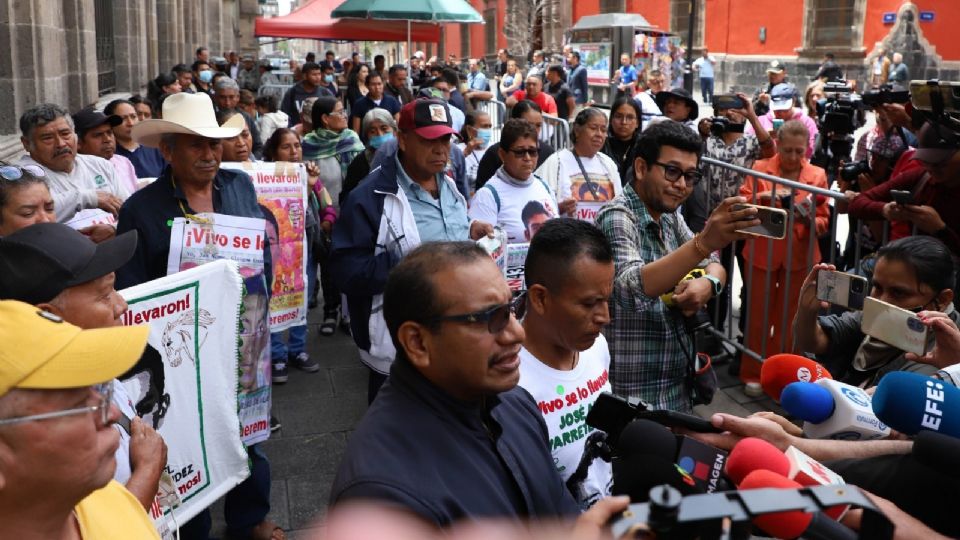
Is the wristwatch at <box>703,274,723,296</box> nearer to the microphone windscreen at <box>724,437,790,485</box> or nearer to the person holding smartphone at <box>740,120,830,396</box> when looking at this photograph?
the microphone windscreen at <box>724,437,790,485</box>

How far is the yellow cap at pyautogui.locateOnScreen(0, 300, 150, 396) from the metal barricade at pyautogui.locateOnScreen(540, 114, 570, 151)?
8.30 metres

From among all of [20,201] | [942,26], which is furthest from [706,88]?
[20,201]

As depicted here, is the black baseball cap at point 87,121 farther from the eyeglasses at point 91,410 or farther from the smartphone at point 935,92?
the smartphone at point 935,92

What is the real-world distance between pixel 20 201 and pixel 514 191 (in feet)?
8.93

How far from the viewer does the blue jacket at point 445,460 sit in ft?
5.90

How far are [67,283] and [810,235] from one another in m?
4.50

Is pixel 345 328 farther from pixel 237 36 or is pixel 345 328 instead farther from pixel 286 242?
pixel 237 36

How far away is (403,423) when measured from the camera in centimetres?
194

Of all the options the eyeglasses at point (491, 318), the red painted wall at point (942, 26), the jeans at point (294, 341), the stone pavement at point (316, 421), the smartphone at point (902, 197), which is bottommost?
the stone pavement at point (316, 421)

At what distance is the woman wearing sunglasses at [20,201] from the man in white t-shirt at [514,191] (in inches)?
94.1

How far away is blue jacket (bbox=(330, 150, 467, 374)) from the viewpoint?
166 inches

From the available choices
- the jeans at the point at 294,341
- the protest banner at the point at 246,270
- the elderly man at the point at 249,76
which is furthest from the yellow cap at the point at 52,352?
the elderly man at the point at 249,76

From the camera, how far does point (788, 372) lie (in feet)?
8.90

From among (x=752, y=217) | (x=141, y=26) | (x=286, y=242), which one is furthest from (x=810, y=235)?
(x=141, y=26)
